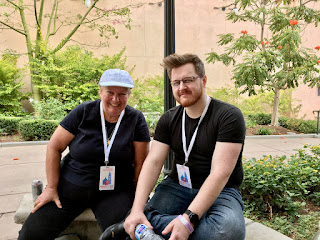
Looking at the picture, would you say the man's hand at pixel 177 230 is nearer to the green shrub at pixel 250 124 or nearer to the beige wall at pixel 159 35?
the green shrub at pixel 250 124

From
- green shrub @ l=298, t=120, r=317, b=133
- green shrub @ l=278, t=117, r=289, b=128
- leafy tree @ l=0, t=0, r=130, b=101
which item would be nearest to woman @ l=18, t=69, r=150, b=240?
leafy tree @ l=0, t=0, r=130, b=101

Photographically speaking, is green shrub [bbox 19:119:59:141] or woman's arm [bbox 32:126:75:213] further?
green shrub [bbox 19:119:59:141]

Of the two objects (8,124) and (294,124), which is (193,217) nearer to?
(8,124)

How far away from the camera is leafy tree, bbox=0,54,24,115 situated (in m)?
Answer: 9.38

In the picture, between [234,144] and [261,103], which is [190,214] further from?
[261,103]

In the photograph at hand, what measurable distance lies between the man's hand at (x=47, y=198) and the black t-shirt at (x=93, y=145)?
0.47ft

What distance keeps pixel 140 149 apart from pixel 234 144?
2.50 ft

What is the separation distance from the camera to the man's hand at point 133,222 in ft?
5.44

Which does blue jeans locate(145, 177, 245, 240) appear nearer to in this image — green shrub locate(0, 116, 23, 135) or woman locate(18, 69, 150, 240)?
woman locate(18, 69, 150, 240)

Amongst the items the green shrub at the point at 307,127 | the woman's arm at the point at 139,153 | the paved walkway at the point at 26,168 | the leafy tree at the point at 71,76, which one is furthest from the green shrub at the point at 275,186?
the leafy tree at the point at 71,76

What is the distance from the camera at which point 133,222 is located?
167 cm

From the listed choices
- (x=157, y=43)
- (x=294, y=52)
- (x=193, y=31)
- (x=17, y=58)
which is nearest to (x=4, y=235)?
(x=294, y=52)

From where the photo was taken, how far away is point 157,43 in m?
11.9

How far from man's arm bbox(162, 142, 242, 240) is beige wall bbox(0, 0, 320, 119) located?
9595mm
